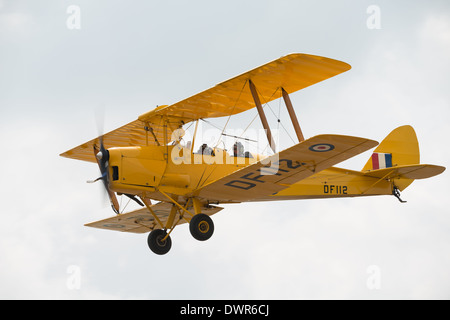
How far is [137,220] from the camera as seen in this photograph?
1700cm

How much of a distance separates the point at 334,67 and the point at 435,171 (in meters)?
3.22

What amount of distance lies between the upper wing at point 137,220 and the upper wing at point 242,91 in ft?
5.62

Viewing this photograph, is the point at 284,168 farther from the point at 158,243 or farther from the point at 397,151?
the point at 397,151

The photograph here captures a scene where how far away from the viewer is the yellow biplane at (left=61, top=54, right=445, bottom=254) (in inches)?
528

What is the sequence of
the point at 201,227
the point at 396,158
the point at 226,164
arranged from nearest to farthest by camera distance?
the point at 201,227 → the point at 226,164 → the point at 396,158

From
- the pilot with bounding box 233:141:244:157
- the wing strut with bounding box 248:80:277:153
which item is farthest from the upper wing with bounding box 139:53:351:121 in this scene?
the pilot with bounding box 233:141:244:157

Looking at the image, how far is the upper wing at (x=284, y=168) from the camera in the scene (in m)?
12.1

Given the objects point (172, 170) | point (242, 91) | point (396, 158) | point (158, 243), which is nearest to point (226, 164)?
point (172, 170)

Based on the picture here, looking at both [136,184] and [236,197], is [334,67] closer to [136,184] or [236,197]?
[236,197]

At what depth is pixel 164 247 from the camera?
14656 mm

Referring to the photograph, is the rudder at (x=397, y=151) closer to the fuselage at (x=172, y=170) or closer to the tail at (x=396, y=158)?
the tail at (x=396, y=158)

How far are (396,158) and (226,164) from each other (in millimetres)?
5021

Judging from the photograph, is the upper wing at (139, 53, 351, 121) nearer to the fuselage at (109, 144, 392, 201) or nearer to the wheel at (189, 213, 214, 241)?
the fuselage at (109, 144, 392, 201)

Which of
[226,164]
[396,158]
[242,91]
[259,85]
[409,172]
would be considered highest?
[259,85]
